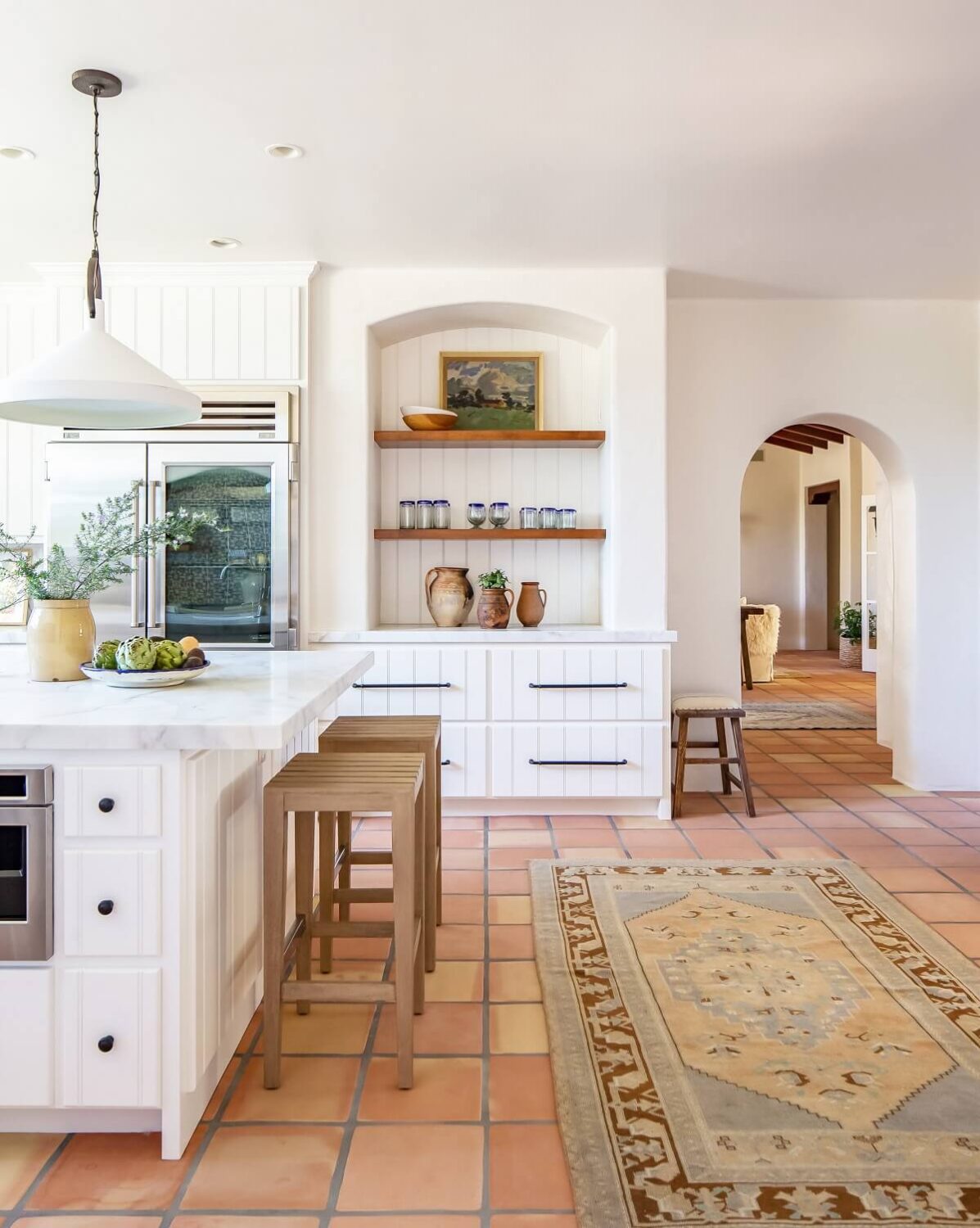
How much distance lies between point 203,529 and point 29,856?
268 cm

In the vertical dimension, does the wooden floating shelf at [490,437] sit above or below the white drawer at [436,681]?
above

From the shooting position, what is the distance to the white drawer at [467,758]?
4.39 metres

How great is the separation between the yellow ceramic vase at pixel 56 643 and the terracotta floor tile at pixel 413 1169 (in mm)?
1374

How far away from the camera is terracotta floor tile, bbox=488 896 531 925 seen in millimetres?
3133

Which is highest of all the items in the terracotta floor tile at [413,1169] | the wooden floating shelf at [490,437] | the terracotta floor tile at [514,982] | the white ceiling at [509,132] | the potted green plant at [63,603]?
the white ceiling at [509,132]

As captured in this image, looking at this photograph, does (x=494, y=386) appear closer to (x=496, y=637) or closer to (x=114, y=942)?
(x=496, y=637)

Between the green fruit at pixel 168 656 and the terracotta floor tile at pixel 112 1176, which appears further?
the green fruit at pixel 168 656

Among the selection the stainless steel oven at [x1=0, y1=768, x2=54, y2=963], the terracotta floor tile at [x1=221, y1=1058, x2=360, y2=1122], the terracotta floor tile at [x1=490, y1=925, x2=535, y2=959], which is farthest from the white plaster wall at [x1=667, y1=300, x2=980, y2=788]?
the stainless steel oven at [x1=0, y1=768, x2=54, y2=963]

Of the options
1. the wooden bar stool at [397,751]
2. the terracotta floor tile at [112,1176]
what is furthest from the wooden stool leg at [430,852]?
the terracotta floor tile at [112,1176]

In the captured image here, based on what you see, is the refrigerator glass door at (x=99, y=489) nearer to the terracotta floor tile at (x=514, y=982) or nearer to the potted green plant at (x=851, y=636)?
the terracotta floor tile at (x=514, y=982)

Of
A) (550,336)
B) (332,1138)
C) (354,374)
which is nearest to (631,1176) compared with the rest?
(332,1138)

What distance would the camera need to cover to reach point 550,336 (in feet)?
16.4

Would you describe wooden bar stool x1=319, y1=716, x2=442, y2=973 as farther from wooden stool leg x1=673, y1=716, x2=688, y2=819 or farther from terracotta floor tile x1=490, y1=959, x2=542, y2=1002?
wooden stool leg x1=673, y1=716, x2=688, y2=819

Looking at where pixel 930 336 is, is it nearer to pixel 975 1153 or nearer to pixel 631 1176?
pixel 975 1153
